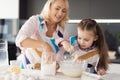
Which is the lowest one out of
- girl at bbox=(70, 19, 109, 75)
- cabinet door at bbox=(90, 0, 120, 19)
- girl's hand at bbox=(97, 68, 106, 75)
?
girl's hand at bbox=(97, 68, 106, 75)

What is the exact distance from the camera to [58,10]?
1704mm

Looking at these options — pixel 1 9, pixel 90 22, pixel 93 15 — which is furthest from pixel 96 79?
pixel 1 9

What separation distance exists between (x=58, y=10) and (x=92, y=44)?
32 cm

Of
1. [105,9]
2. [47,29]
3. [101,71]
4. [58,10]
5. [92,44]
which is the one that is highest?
[105,9]

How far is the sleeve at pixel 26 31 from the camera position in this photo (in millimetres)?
1605

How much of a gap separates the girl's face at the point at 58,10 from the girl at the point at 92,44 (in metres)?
0.15

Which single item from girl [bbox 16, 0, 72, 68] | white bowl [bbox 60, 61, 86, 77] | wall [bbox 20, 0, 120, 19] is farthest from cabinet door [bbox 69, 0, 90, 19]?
white bowl [bbox 60, 61, 86, 77]

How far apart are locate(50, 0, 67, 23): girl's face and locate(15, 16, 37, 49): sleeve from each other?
13 centimetres

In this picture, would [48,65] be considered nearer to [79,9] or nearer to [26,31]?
[26,31]

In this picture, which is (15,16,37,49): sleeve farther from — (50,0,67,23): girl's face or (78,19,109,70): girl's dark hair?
(78,19,109,70): girl's dark hair

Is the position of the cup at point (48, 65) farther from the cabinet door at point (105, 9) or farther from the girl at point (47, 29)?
the cabinet door at point (105, 9)

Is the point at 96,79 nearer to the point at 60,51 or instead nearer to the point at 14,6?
the point at 60,51

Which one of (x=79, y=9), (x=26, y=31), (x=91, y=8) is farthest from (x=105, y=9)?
(x=26, y=31)

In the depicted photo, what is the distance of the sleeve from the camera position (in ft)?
5.27
